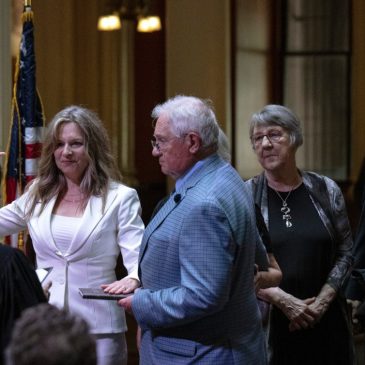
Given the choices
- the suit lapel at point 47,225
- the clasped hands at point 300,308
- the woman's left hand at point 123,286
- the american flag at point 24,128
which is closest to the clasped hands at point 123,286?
the woman's left hand at point 123,286

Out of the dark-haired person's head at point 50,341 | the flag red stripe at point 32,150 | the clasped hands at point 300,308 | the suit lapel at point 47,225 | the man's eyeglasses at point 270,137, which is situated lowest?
the clasped hands at point 300,308

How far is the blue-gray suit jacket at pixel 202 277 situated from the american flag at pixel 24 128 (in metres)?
2.11

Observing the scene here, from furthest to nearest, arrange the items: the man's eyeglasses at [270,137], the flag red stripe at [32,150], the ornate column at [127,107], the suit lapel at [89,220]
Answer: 1. the ornate column at [127,107]
2. the flag red stripe at [32,150]
3. the man's eyeglasses at [270,137]
4. the suit lapel at [89,220]

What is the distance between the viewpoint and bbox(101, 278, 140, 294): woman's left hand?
391cm

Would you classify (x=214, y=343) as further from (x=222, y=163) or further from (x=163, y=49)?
(x=163, y=49)

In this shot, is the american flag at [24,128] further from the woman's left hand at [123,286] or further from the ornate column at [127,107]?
the ornate column at [127,107]

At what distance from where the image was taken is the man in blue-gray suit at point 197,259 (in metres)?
3.42

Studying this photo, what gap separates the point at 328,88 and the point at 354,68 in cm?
47

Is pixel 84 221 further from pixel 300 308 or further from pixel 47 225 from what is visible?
pixel 300 308

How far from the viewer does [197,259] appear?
3.41 metres

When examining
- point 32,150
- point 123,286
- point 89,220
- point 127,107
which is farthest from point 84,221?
point 127,107

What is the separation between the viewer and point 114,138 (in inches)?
503

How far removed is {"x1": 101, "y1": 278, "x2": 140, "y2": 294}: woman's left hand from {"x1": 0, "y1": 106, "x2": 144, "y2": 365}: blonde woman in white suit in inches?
3.6

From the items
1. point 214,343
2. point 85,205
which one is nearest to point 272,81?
point 85,205
